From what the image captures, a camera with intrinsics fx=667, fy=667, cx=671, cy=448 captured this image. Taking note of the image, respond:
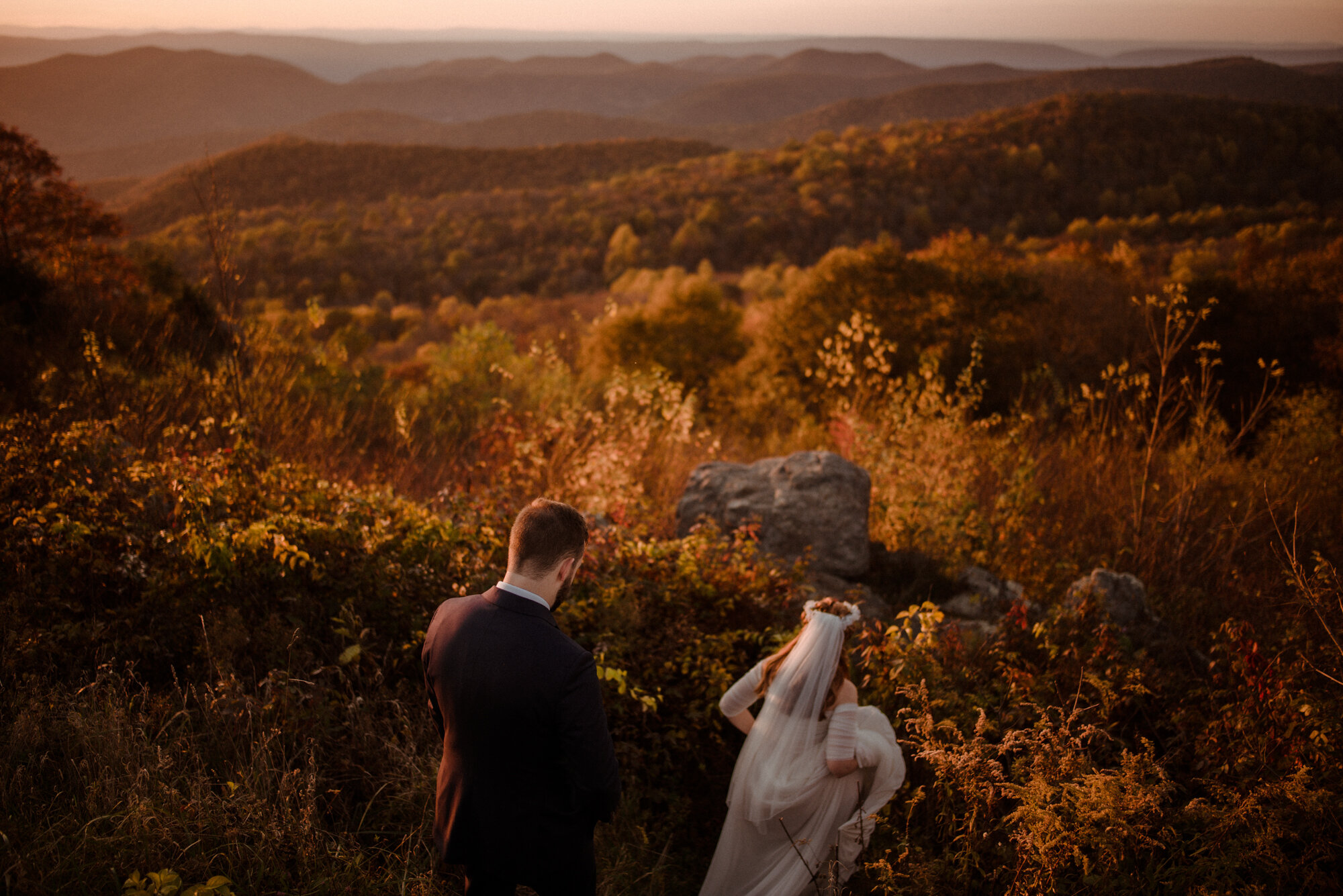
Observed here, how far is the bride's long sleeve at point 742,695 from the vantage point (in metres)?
3.08

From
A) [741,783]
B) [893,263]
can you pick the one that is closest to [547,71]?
[893,263]

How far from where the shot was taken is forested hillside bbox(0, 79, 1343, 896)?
2666mm

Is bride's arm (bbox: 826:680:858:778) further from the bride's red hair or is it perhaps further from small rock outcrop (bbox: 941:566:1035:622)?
small rock outcrop (bbox: 941:566:1035:622)

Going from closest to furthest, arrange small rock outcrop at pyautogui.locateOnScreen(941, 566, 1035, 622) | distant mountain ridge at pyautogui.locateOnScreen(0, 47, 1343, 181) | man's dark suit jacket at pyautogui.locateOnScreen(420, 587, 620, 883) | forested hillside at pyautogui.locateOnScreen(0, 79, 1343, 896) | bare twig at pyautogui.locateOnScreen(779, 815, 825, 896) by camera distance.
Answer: man's dark suit jacket at pyautogui.locateOnScreen(420, 587, 620, 883)
forested hillside at pyautogui.locateOnScreen(0, 79, 1343, 896)
bare twig at pyautogui.locateOnScreen(779, 815, 825, 896)
small rock outcrop at pyautogui.locateOnScreen(941, 566, 1035, 622)
distant mountain ridge at pyautogui.locateOnScreen(0, 47, 1343, 181)

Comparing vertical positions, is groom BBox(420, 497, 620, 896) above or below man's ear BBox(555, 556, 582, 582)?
below

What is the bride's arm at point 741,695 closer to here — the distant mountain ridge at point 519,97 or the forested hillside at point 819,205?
the distant mountain ridge at point 519,97

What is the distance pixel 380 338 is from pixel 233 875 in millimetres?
26991

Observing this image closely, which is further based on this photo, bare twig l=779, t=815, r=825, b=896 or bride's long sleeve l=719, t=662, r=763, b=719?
bride's long sleeve l=719, t=662, r=763, b=719

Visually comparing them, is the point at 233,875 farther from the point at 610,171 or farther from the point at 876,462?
the point at 610,171

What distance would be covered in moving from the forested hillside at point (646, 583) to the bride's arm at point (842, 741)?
0.34 metres

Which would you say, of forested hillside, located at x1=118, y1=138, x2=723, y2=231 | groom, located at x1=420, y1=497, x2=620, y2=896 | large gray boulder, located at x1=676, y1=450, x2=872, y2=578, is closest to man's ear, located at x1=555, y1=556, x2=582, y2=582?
groom, located at x1=420, y1=497, x2=620, y2=896

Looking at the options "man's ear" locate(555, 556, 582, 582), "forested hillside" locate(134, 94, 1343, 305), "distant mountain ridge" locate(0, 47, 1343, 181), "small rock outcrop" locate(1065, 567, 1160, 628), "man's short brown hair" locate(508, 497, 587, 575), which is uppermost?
"distant mountain ridge" locate(0, 47, 1343, 181)

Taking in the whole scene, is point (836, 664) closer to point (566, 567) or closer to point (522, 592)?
point (566, 567)

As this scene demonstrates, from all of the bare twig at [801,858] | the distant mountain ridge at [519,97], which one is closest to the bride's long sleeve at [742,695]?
the bare twig at [801,858]
